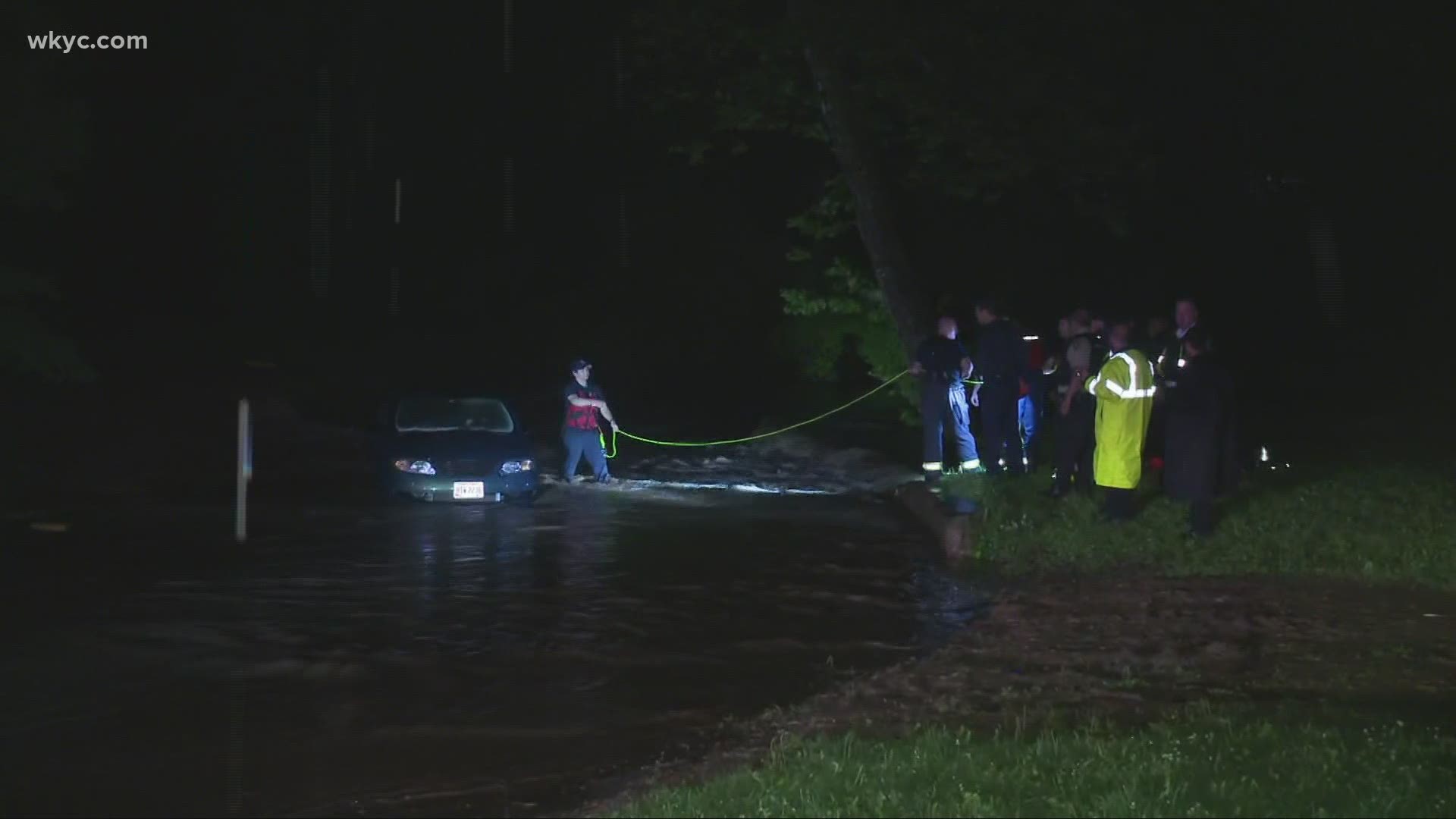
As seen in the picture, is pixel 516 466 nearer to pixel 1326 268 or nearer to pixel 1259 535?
pixel 1259 535

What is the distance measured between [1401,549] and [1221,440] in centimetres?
171

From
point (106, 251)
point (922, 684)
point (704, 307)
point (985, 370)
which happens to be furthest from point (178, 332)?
point (922, 684)

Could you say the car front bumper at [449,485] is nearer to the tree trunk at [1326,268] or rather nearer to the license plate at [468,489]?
the license plate at [468,489]

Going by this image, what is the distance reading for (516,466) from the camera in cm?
1967

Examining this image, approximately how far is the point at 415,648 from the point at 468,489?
855cm

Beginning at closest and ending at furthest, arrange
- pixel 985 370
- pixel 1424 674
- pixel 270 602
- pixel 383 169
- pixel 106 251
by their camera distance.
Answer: pixel 1424 674, pixel 270 602, pixel 985 370, pixel 106 251, pixel 383 169

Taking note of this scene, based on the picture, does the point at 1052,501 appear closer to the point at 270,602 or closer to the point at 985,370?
the point at 985,370

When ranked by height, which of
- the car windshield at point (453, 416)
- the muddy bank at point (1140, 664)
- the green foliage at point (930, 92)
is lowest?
the muddy bank at point (1140, 664)

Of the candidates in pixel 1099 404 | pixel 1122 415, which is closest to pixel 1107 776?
pixel 1122 415

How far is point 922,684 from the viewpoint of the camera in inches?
376

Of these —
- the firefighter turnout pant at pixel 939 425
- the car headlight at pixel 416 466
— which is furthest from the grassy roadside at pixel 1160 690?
the car headlight at pixel 416 466

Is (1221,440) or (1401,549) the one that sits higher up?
(1221,440)

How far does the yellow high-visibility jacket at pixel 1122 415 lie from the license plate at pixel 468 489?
7.79 meters

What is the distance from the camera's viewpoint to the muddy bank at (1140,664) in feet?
28.2
